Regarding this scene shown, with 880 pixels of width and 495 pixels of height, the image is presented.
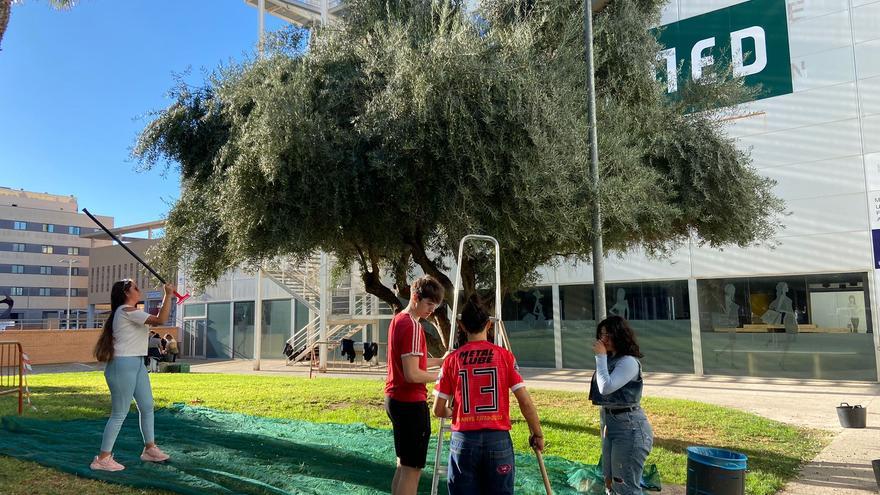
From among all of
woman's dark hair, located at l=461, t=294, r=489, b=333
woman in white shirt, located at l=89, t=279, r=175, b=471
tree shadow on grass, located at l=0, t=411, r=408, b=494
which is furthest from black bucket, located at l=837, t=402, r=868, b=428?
woman in white shirt, located at l=89, t=279, r=175, b=471

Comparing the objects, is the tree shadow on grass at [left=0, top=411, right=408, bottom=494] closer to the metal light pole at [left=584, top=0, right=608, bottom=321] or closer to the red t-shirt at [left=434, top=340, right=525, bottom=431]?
the red t-shirt at [left=434, top=340, right=525, bottom=431]

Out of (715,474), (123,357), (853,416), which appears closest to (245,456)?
(123,357)

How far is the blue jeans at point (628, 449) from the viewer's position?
435 cm

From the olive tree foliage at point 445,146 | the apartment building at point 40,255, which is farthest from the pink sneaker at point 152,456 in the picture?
the apartment building at point 40,255

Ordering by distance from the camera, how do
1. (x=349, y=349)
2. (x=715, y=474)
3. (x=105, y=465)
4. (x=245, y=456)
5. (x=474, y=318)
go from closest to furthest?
1. (x=474, y=318)
2. (x=715, y=474)
3. (x=105, y=465)
4. (x=245, y=456)
5. (x=349, y=349)

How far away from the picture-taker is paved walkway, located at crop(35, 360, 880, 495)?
6.33 meters

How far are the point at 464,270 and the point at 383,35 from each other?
136 inches

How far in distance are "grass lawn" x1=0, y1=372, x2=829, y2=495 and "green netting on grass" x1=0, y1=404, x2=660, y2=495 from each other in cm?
28

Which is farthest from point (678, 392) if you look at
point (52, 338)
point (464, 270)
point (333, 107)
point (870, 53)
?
point (52, 338)

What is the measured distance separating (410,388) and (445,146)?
9.61ft

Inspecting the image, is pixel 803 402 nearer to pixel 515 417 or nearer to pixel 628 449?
pixel 515 417

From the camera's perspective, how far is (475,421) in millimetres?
3492

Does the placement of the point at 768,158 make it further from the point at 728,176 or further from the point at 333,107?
the point at 333,107

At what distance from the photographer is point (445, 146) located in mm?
6445
